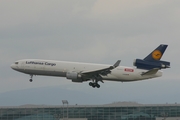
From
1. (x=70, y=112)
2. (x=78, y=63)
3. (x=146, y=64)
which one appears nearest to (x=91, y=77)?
(x=78, y=63)

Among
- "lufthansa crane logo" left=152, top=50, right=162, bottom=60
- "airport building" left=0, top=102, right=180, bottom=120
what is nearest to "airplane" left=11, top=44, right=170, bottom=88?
"lufthansa crane logo" left=152, top=50, right=162, bottom=60

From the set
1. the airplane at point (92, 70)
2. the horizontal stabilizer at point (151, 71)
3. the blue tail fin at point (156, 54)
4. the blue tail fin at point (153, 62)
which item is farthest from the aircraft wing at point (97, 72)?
the blue tail fin at point (156, 54)

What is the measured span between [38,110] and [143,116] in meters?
23.7

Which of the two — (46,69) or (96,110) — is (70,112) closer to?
(96,110)

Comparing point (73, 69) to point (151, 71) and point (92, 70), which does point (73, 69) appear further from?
point (151, 71)

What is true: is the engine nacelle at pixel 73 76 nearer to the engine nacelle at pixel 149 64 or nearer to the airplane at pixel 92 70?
the airplane at pixel 92 70

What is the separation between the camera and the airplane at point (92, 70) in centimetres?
9144

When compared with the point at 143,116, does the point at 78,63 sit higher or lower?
higher

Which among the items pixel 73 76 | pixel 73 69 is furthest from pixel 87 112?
pixel 73 76

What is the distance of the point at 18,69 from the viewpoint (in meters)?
95.2

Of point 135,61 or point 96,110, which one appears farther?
point 96,110

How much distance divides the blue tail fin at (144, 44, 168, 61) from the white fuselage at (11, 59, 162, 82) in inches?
136

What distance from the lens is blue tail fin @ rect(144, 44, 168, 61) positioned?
94750 mm

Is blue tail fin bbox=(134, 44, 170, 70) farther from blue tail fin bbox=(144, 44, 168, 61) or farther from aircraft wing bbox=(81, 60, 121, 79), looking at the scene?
aircraft wing bbox=(81, 60, 121, 79)
